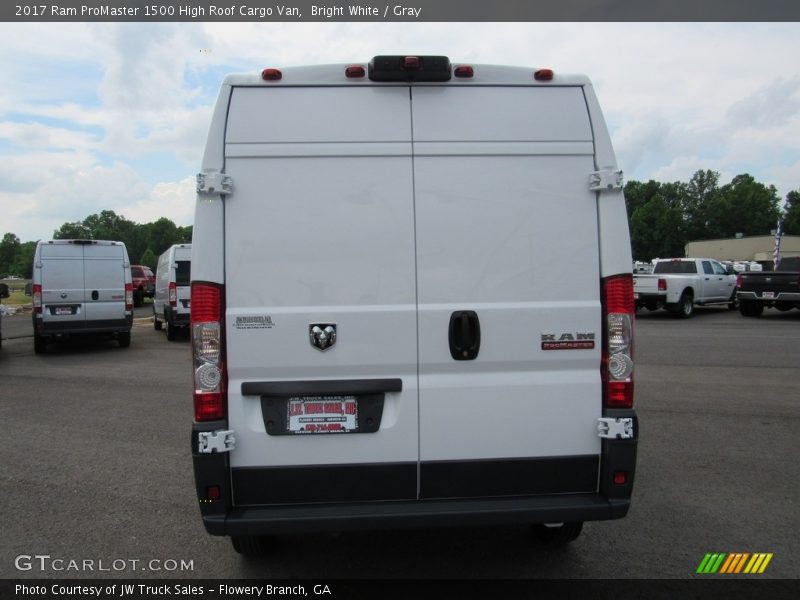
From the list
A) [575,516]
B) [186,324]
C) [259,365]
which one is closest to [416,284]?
[259,365]

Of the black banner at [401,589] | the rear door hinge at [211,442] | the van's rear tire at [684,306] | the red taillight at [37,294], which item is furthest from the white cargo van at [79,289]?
the van's rear tire at [684,306]

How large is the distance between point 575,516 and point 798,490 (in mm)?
2953

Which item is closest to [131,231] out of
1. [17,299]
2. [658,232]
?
[17,299]

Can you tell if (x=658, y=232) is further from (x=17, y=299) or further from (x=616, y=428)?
(x=616, y=428)

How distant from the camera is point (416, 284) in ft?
10.3

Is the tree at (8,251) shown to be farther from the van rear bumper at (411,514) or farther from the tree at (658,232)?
the van rear bumper at (411,514)

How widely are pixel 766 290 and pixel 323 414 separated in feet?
66.3

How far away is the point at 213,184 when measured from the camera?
305 cm

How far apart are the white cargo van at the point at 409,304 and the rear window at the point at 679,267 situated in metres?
19.9

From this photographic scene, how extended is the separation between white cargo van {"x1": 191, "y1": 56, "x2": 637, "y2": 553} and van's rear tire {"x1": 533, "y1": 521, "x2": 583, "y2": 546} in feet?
2.32

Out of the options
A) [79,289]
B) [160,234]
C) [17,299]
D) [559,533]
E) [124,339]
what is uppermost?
[160,234]

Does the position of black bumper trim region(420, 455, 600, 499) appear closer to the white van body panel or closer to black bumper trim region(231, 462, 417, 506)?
black bumper trim region(231, 462, 417, 506)

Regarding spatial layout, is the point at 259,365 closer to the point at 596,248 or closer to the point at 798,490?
the point at 596,248

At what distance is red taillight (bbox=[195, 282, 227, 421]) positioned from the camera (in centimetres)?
305
